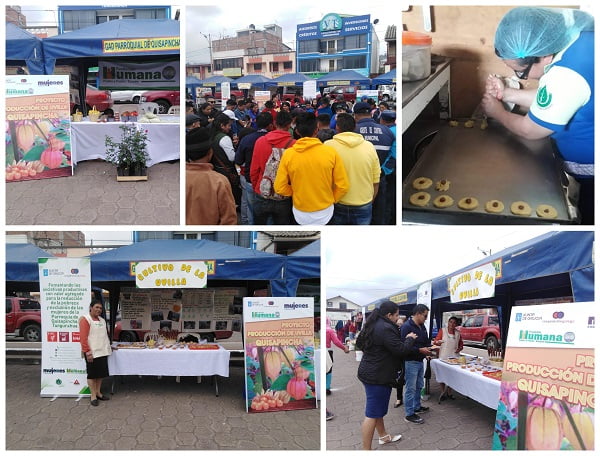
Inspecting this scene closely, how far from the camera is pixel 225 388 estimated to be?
4773 mm

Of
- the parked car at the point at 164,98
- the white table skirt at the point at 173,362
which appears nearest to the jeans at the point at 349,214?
the white table skirt at the point at 173,362

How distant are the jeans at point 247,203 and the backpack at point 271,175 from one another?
189 mm

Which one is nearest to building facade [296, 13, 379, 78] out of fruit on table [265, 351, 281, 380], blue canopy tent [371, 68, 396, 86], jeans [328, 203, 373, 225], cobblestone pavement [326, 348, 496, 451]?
blue canopy tent [371, 68, 396, 86]

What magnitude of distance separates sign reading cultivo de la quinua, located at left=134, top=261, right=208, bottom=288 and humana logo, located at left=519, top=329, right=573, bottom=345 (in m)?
2.92

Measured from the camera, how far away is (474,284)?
3.68 m

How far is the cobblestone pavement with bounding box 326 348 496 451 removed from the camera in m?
3.43

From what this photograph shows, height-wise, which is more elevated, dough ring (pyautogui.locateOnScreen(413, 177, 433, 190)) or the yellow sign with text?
the yellow sign with text

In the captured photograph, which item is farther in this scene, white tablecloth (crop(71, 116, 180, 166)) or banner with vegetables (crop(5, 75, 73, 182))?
white tablecloth (crop(71, 116, 180, 166))

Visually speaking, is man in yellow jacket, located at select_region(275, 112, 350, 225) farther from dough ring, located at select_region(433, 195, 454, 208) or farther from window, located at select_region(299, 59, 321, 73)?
window, located at select_region(299, 59, 321, 73)

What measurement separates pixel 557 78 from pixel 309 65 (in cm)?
958

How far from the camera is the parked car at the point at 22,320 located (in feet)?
26.9

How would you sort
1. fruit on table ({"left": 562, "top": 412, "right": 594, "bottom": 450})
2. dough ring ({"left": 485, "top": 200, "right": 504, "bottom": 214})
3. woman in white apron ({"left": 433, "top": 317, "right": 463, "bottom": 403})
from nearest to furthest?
1. fruit on table ({"left": 562, "top": 412, "right": 594, "bottom": 450})
2. dough ring ({"left": 485, "top": 200, "right": 504, "bottom": 214})
3. woman in white apron ({"left": 433, "top": 317, "right": 463, "bottom": 403})

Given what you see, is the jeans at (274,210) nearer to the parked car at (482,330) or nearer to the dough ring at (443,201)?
the dough ring at (443,201)

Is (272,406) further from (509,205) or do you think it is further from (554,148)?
(554,148)
